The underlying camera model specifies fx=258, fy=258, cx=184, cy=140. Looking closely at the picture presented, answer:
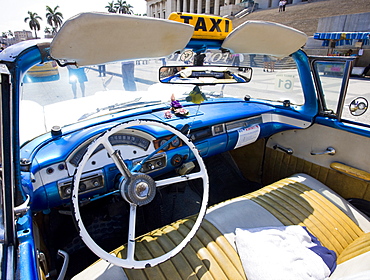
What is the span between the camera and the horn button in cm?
140

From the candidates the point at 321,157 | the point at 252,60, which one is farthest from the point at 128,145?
the point at 321,157

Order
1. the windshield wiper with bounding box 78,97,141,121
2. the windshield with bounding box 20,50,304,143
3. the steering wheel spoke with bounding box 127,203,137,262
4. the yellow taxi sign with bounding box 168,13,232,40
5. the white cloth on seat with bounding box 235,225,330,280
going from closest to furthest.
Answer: the steering wheel spoke with bounding box 127,203,137,262 → the white cloth on seat with bounding box 235,225,330,280 → the windshield with bounding box 20,50,304,143 → the yellow taxi sign with bounding box 168,13,232,40 → the windshield wiper with bounding box 78,97,141,121

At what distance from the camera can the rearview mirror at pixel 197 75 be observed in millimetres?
2039

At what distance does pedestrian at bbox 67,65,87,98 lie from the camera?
1645 mm

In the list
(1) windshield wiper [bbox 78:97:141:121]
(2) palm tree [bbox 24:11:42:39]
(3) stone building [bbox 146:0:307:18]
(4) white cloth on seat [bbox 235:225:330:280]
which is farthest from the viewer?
(2) palm tree [bbox 24:11:42:39]

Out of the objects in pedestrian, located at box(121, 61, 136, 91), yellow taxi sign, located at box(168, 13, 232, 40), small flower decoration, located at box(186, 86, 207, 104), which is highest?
yellow taxi sign, located at box(168, 13, 232, 40)

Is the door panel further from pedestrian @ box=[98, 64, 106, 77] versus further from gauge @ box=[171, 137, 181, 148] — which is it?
pedestrian @ box=[98, 64, 106, 77]

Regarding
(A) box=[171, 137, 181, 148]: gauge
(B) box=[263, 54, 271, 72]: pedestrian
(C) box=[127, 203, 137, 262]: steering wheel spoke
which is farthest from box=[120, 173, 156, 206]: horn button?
(B) box=[263, 54, 271, 72]: pedestrian

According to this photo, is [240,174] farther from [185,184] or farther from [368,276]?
[368,276]

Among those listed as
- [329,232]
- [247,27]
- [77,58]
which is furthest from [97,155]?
[329,232]

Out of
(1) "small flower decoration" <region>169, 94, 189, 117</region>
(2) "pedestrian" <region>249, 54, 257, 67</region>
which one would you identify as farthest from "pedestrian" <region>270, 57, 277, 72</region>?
(1) "small flower decoration" <region>169, 94, 189, 117</region>

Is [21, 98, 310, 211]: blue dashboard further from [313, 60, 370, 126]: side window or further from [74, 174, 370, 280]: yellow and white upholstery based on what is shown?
[74, 174, 370, 280]: yellow and white upholstery

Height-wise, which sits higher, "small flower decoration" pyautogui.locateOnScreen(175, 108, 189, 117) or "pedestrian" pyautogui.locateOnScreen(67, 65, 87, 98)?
"pedestrian" pyautogui.locateOnScreen(67, 65, 87, 98)

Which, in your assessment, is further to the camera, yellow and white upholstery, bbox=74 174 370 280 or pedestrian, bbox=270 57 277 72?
pedestrian, bbox=270 57 277 72
